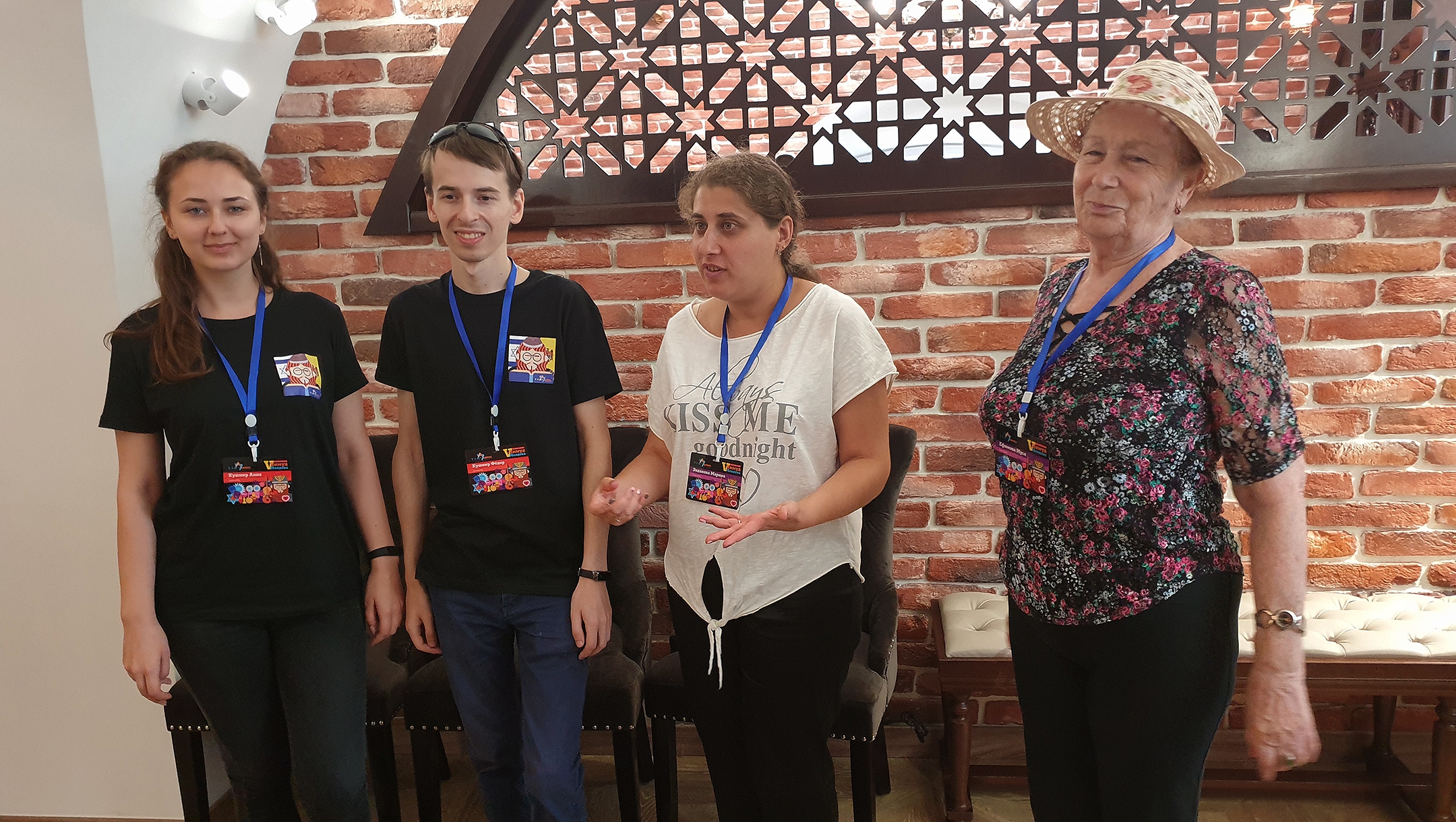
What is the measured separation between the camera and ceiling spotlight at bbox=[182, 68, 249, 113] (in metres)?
2.21

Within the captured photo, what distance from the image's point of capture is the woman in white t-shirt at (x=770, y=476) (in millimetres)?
1529

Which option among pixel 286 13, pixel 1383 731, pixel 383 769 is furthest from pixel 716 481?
pixel 1383 731

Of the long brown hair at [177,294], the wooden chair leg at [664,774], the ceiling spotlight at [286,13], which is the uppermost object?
the ceiling spotlight at [286,13]

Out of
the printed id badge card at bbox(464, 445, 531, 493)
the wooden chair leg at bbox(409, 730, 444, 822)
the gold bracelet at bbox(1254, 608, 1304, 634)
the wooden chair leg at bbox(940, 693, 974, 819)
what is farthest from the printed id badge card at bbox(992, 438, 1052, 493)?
the wooden chair leg at bbox(409, 730, 444, 822)

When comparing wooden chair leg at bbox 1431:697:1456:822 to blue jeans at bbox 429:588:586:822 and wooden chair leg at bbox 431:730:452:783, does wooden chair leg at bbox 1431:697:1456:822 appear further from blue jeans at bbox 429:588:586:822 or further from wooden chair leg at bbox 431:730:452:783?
wooden chair leg at bbox 431:730:452:783

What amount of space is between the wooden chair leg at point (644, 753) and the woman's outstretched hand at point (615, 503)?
2.99ft

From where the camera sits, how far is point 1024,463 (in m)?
1.35

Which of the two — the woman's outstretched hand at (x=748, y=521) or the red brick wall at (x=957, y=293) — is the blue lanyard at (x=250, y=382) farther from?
the red brick wall at (x=957, y=293)

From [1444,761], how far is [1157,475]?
1700 millimetres

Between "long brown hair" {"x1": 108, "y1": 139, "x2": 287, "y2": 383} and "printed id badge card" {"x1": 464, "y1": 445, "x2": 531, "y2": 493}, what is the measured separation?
50cm

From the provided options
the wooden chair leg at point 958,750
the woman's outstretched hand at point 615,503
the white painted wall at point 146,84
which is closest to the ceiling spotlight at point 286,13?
the white painted wall at point 146,84

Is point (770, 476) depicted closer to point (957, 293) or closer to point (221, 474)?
point (221, 474)

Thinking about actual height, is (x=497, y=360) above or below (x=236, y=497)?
above

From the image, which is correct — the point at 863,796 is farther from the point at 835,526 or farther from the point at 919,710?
the point at 835,526
